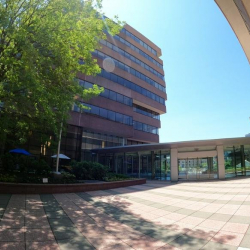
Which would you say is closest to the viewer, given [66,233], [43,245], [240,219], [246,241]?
[43,245]

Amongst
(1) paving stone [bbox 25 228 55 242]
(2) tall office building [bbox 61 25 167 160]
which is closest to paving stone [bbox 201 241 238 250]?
(1) paving stone [bbox 25 228 55 242]

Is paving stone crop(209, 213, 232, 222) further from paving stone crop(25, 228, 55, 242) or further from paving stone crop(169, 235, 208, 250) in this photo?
paving stone crop(25, 228, 55, 242)

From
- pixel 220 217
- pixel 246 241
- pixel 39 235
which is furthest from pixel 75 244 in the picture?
pixel 220 217

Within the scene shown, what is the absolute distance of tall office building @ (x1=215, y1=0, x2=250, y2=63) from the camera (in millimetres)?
7258

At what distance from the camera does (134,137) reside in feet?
114

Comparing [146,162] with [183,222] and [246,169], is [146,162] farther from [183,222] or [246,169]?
[183,222]

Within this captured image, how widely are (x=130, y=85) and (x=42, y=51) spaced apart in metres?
25.0

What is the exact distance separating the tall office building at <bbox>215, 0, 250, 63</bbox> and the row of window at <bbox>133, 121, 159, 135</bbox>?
26347 millimetres

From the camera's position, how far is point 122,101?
32062 mm

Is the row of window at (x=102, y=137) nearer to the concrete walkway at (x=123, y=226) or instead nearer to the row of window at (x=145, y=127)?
the row of window at (x=145, y=127)

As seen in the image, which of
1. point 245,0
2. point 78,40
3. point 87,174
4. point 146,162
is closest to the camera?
point 245,0

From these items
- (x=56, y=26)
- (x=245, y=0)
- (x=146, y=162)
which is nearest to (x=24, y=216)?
(x=56, y=26)

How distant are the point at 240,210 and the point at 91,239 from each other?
19.0ft

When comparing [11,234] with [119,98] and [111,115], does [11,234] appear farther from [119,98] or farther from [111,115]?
[119,98]
